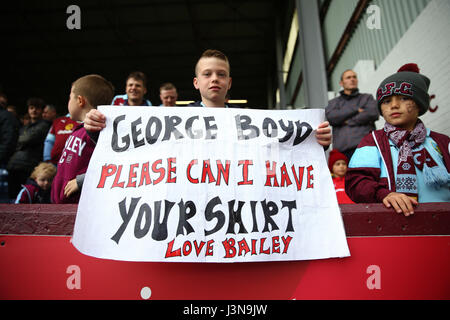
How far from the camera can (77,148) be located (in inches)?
77.7

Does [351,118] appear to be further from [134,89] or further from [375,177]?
[134,89]

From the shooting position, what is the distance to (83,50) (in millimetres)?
12617

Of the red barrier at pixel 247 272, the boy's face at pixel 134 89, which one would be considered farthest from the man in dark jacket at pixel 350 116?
the red barrier at pixel 247 272

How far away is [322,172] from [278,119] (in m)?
0.33

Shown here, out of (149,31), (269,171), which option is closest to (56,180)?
(269,171)

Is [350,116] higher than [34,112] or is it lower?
Answer: lower

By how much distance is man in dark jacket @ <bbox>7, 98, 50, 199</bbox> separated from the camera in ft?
14.1

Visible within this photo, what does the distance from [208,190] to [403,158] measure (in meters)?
1.15

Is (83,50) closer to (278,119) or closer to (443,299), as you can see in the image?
(278,119)

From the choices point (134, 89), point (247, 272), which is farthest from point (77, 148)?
point (134, 89)

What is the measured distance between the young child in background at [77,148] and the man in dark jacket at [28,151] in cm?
274

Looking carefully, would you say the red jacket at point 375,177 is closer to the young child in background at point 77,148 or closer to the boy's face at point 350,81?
the young child in background at point 77,148

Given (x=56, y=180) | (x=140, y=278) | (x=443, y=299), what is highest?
(x=56, y=180)

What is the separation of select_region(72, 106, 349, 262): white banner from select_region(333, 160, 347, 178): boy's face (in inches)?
102
